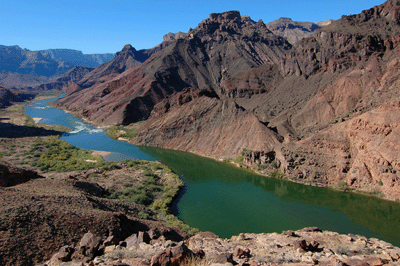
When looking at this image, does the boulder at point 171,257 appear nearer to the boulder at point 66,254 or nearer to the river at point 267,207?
the boulder at point 66,254

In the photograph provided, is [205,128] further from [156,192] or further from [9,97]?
[9,97]

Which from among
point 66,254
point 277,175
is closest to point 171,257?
point 66,254

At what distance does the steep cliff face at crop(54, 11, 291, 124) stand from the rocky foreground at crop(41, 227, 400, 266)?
75456 millimetres

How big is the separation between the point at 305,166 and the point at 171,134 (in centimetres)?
3323

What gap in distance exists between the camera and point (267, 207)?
32.0 meters

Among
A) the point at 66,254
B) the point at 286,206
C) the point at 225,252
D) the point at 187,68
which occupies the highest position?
the point at 187,68

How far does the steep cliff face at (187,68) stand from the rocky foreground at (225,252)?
248 feet

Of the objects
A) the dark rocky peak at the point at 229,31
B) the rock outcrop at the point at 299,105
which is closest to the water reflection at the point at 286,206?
the rock outcrop at the point at 299,105

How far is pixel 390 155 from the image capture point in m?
33.2

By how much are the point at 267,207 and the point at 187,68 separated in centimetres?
10561

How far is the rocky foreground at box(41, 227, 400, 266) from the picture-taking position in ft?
39.1

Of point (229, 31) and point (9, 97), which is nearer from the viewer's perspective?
point (9, 97)

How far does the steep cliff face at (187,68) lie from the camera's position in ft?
326

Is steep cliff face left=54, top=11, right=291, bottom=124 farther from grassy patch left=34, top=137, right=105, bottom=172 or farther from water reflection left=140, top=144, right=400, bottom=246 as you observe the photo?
water reflection left=140, top=144, right=400, bottom=246
